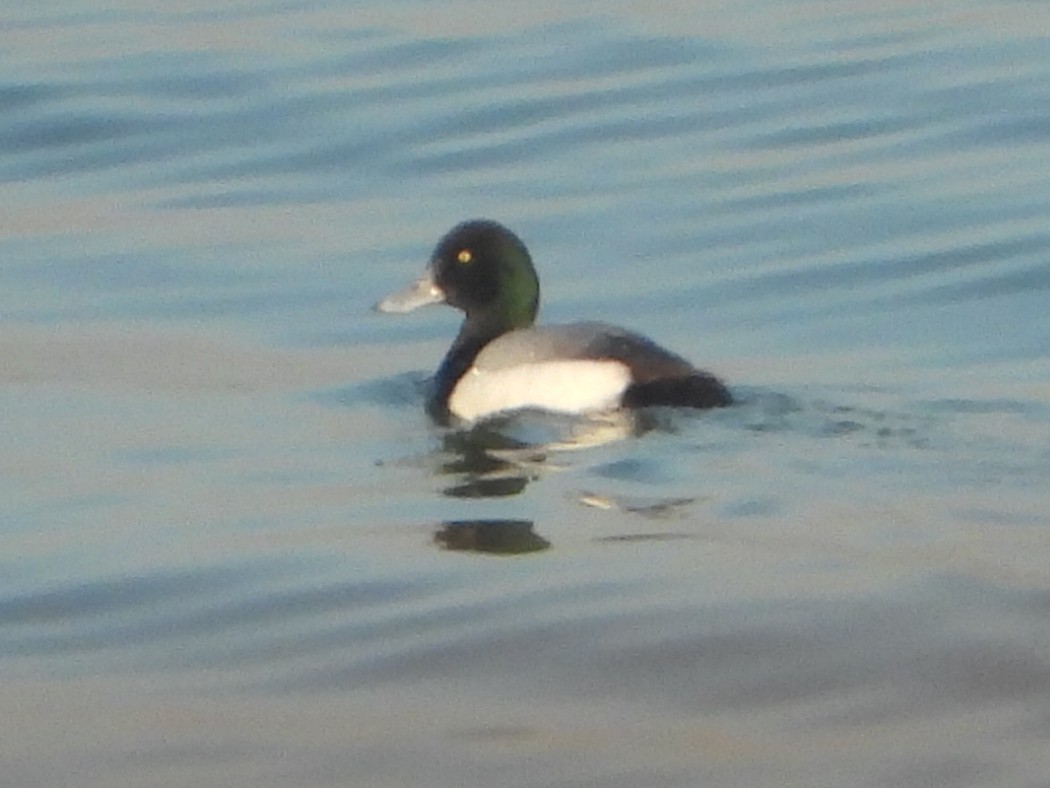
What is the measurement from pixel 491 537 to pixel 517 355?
262 cm

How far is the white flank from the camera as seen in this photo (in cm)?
913

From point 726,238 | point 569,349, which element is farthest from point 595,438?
point 726,238

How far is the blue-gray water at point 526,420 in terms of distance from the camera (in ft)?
17.2

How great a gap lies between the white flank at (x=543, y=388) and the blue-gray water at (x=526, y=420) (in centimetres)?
14

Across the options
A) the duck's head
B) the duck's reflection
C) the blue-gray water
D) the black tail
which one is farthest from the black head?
the black tail

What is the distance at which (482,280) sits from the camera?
10.5 meters

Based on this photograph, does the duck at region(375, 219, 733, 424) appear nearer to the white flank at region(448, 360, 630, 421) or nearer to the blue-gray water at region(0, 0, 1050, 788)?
the white flank at region(448, 360, 630, 421)

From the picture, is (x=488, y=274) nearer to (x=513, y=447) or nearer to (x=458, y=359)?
(x=458, y=359)

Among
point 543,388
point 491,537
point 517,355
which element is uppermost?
point 517,355

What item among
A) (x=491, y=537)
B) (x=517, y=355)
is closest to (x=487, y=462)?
(x=517, y=355)

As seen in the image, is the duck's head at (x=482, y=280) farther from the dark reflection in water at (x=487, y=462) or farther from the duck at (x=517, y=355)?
the dark reflection in water at (x=487, y=462)

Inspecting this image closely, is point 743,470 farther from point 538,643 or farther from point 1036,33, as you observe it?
point 1036,33

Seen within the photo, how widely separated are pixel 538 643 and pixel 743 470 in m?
2.35

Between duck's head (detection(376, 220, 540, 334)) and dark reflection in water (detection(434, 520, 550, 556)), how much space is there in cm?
317
